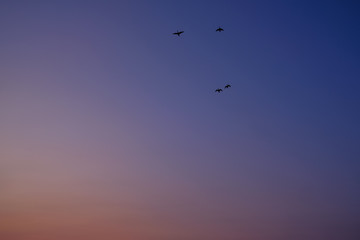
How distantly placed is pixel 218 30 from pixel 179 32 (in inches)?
394

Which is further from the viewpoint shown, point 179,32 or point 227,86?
point 227,86

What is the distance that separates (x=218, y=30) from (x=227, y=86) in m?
16.6

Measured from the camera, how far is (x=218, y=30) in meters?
82.8

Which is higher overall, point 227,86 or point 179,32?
point 179,32

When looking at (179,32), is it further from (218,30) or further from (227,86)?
(227,86)

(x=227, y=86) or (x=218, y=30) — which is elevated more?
(x=218, y=30)

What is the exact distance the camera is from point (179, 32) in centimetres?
8769

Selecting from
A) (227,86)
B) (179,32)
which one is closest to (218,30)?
(179,32)

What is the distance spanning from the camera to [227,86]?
94312 mm

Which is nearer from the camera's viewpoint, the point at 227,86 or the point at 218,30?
the point at 218,30
